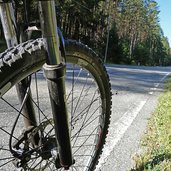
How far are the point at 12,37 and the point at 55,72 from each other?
0.39 m

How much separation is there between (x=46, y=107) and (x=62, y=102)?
3.25 metres

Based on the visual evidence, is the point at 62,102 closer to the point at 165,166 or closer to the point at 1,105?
the point at 165,166

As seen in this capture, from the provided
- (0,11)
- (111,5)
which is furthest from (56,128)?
(111,5)

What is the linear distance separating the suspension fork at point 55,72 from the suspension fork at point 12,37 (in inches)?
12.6

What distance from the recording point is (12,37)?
1.60 metres

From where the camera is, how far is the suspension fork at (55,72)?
1.24 metres

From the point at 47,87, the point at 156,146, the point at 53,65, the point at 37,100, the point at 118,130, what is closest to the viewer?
the point at 53,65

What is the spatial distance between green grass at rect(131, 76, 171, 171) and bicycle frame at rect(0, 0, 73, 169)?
1.16m

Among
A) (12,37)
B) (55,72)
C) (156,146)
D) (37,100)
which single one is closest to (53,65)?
(55,72)

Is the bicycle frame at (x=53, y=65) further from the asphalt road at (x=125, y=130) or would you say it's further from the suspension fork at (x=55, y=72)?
the asphalt road at (x=125, y=130)

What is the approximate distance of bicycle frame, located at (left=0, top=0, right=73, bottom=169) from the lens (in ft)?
→ 4.09

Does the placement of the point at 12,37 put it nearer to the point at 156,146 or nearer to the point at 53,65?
the point at 53,65

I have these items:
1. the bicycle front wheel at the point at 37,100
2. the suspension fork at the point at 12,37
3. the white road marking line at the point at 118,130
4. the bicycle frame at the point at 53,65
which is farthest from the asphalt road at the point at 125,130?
the bicycle frame at the point at 53,65

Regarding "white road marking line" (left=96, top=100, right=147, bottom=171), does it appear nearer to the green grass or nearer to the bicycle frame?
the green grass
